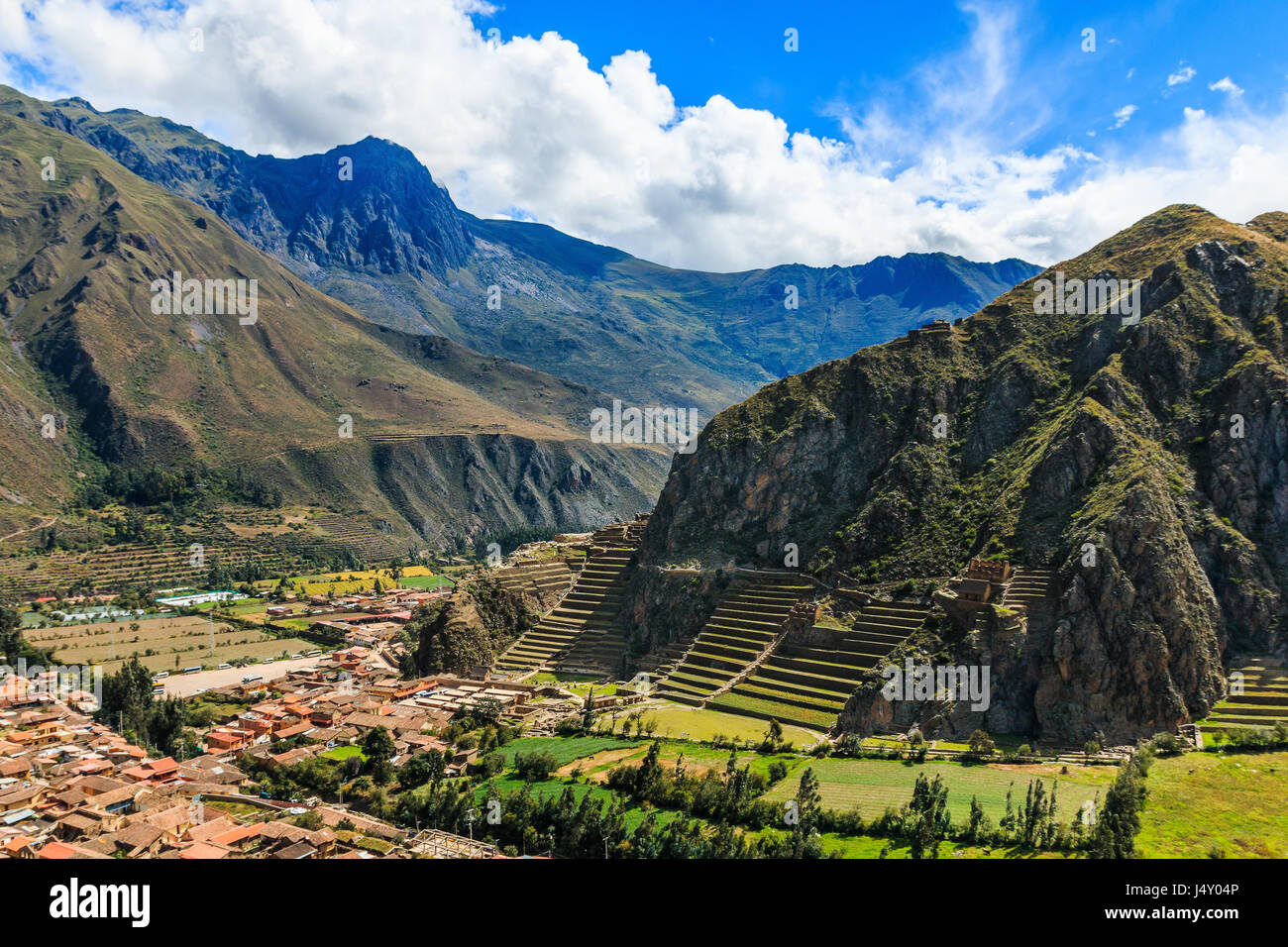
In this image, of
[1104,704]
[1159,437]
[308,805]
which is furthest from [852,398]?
[308,805]

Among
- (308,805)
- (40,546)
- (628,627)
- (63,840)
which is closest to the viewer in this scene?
(63,840)

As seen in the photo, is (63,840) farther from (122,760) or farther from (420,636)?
(420,636)

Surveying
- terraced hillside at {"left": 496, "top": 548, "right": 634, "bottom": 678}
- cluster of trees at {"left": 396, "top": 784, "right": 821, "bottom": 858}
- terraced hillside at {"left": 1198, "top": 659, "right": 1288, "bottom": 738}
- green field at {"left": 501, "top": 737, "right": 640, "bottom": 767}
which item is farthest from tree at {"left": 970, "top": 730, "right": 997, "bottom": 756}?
terraced hillside at {"left": 496, "top": 548, "right": 634, "bottom": 678}

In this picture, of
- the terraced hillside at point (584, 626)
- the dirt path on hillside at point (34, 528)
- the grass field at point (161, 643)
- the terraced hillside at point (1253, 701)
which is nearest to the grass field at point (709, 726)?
the terraced hillside at point (584, 626)

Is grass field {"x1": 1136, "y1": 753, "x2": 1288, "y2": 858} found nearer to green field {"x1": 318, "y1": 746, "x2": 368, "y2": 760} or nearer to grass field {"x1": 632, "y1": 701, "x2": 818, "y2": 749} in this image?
grass field {"x1": 632, "y1": 701, "x2": 818, "y2": 749}

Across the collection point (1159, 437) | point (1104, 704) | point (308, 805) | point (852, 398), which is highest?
point (852, 398)

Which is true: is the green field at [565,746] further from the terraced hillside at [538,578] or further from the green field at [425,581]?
the green field at [425,581]

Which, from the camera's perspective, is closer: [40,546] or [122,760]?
[122,760]
